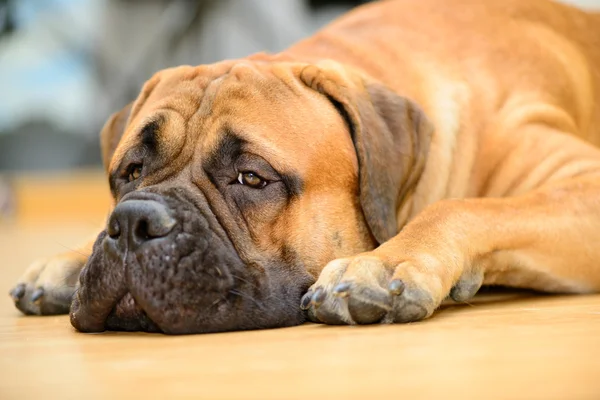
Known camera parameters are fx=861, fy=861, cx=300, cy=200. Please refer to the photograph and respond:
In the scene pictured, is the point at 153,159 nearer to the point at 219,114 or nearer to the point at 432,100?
the point at 219,114

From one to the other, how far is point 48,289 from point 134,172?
0.46 meters

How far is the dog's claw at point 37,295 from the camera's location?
244cm

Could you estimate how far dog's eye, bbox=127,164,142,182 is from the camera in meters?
2.25

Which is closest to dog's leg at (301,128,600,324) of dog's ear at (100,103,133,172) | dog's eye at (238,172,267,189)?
dog's eye at (238,172,267,189)

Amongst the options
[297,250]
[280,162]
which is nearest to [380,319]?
[297,250]

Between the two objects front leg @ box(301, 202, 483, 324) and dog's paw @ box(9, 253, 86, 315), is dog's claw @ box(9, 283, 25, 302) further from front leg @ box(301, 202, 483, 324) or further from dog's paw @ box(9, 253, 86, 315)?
front leg @ box(301, 202, 483, 324)

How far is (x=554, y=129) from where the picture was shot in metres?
2.63

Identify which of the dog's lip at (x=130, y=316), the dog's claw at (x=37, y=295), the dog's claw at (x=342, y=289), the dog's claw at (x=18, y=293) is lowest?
the dog's claw at (x=18, y=293)

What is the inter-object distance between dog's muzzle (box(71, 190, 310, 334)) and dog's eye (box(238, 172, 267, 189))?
17cm

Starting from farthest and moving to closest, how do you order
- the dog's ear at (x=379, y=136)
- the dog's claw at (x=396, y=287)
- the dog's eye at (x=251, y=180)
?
the dog's ear at (x=379, y=136), the dog's eye at (x=251, y=180), the dog's claw at (x=396, y=287)

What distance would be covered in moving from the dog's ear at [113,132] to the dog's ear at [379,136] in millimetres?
678

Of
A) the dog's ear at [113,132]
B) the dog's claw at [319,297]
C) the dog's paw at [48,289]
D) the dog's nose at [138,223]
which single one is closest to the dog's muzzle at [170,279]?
the dog's nose at [138,223]

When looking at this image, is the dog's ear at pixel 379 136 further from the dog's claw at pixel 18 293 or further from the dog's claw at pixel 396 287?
the dog's claw at pixel 18 293

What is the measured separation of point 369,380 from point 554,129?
1627 millimetres
